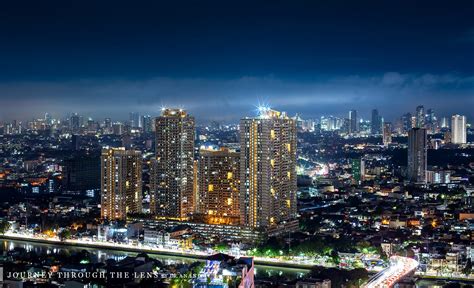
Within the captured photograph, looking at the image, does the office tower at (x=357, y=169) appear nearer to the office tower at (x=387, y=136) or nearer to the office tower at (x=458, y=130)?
the office tower at (x=387, y=136)

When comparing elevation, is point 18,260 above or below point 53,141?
below

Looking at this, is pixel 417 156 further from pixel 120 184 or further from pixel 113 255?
pixel 113 255

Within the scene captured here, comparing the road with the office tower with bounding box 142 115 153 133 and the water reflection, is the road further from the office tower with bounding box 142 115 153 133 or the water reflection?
the office tower with bounding box 142 115 153 133

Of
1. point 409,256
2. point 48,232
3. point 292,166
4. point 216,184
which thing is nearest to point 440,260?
point 409,256

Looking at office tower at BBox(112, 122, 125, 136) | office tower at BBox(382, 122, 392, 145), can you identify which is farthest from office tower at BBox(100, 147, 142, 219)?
office tower at BBox(382, 122, 392, 145)

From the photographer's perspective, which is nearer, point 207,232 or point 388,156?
point 207,232

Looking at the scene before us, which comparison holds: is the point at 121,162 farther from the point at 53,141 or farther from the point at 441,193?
the point at 53,141
